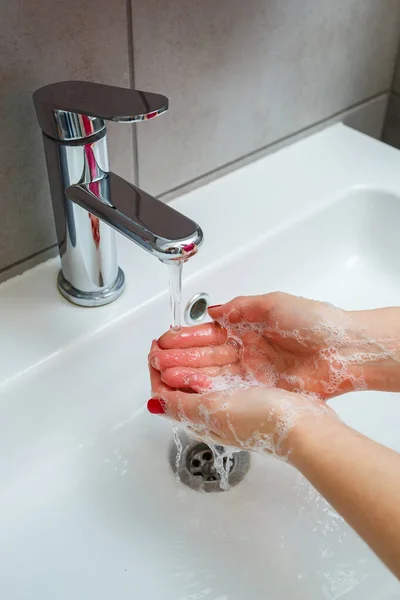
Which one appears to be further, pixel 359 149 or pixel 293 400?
→ pixel 359 149

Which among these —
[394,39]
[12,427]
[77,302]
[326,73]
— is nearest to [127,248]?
[77,302]

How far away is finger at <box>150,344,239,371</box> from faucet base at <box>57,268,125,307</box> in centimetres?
7

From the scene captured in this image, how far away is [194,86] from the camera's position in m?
0.60

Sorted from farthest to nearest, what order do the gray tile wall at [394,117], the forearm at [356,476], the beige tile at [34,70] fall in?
1. the gray tile wall at [394,117]
2. the beige tile at [34,70]
3. the forearm at [356,476]

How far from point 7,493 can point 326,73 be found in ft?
1.76

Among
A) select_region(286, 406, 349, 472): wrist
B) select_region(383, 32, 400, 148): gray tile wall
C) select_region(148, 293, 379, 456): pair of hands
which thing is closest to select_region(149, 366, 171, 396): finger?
select_region(148, 293, 379, 456): pair of hands

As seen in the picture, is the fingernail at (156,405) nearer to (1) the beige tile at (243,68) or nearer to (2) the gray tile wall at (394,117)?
(1) the beige tile at (243,68)

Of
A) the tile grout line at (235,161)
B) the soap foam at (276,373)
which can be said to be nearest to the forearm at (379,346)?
the soap foam at (276,373)

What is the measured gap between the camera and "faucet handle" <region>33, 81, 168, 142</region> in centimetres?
41

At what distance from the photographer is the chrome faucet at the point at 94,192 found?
0.42 meters

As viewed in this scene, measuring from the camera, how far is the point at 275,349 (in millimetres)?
546

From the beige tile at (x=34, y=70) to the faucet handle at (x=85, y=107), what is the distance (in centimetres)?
4

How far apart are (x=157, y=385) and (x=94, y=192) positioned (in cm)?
16

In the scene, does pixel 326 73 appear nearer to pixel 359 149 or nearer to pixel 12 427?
pixel 359 149
